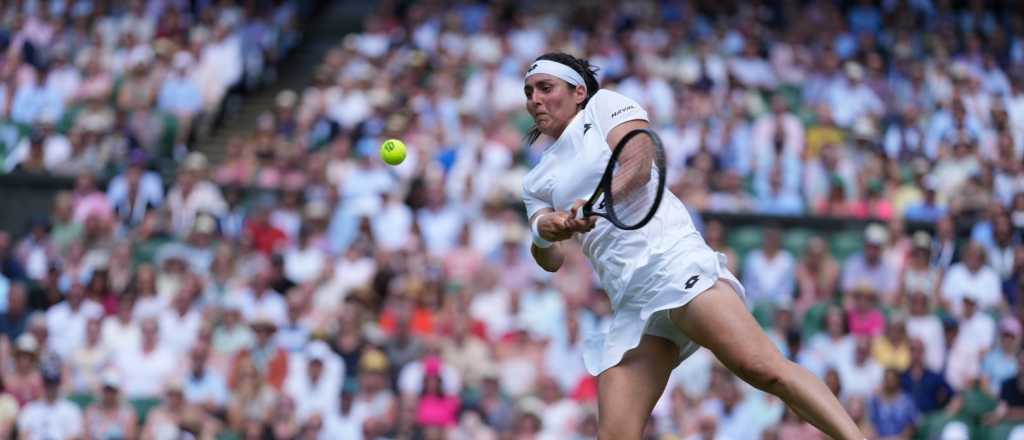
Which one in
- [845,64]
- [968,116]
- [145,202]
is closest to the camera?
[145,202]

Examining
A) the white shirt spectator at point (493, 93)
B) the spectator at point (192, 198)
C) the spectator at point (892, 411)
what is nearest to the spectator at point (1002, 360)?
the spectator at point (892, 411)

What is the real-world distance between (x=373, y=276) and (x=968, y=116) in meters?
6.74

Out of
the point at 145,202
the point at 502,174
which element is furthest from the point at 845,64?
the point at 145,202

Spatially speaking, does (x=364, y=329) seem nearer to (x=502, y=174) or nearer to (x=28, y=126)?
(x=502, y=174)

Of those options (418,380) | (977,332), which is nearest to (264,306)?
(418,380)

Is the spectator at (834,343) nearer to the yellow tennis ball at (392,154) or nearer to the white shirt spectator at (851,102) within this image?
the white shirt spectator at (851,102)

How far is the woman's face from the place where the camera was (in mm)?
6480

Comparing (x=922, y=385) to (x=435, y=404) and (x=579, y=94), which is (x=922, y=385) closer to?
(x=435, y=404)

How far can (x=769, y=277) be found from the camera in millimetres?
13422

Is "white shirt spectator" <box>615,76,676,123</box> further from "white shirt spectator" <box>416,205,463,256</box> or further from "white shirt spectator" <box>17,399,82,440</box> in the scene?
"white shirt spectator" <box>17,399,82,440</box>

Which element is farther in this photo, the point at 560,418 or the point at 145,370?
the point at 145,370

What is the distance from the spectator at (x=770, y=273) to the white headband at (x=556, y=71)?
699cm

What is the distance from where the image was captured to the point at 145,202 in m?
14.8

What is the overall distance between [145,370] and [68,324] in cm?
98
